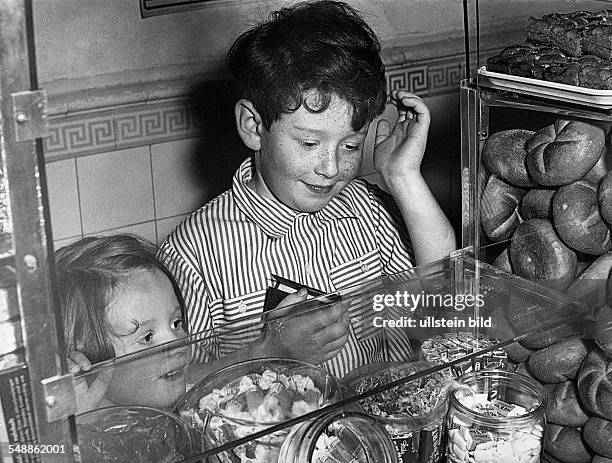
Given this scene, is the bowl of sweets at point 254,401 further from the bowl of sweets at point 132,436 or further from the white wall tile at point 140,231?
the white wall tile at point 140,231

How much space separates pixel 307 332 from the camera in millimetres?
699

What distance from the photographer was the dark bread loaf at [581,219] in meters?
0.74

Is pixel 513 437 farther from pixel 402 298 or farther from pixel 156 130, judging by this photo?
pixel 156 130

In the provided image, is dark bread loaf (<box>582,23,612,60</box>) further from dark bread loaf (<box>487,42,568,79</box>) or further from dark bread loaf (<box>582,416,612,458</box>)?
dark bread loaf (<box>582,416,612,458</box>)

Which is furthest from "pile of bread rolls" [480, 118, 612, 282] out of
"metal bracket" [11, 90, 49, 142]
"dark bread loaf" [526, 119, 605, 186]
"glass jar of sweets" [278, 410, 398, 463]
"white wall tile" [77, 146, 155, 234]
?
"metal bracket" [11, 90, 49, 142]

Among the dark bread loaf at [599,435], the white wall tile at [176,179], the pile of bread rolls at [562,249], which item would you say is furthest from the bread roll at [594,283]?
the white wall tile at [176,179]

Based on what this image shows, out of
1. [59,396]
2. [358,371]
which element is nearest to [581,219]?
[358,371]

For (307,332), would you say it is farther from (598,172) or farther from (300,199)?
(598,172)

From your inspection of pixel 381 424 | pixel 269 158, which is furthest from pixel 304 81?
pixel 381 424

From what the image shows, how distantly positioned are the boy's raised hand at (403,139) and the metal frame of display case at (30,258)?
325 millimetres

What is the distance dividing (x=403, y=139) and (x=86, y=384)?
13.9 inches

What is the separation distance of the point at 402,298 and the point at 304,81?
0.69 ft

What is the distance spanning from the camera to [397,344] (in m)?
0.74

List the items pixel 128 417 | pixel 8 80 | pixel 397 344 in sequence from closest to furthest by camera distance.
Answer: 1. pixel 8 80
2. pixel 128 417
3. pixel 397 344
